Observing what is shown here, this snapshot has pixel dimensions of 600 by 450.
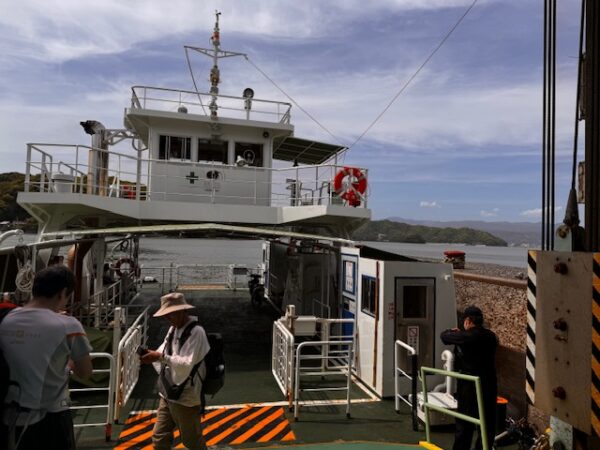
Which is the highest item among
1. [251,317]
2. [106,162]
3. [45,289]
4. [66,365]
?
[106,162]

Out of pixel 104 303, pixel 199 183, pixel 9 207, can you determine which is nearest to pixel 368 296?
pixel 199 183

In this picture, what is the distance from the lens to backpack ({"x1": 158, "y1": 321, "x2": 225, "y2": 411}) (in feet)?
11.3

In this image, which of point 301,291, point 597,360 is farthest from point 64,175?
point 597,360

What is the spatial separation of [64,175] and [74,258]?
182cm

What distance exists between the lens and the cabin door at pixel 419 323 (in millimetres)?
6477

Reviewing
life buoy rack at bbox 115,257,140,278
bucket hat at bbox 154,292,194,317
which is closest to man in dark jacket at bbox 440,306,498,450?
bucket hat at bbox 154,292,194,317

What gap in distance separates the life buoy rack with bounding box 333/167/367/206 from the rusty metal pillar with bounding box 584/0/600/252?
265 inches

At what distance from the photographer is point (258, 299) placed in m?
14.4

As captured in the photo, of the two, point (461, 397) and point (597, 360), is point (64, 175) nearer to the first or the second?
point (461, 397)

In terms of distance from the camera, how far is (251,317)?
41.2ft

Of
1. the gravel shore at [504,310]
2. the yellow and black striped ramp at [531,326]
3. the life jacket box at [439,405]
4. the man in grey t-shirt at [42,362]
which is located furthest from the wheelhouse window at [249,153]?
the man in grey t-shirt at [42,362]

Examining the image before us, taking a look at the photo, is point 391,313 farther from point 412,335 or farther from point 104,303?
point 104,303

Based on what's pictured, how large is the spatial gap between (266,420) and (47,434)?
354cm

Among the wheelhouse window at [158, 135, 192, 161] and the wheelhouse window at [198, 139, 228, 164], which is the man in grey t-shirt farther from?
the wheelhouse window at [198, 139, 228, 164]
